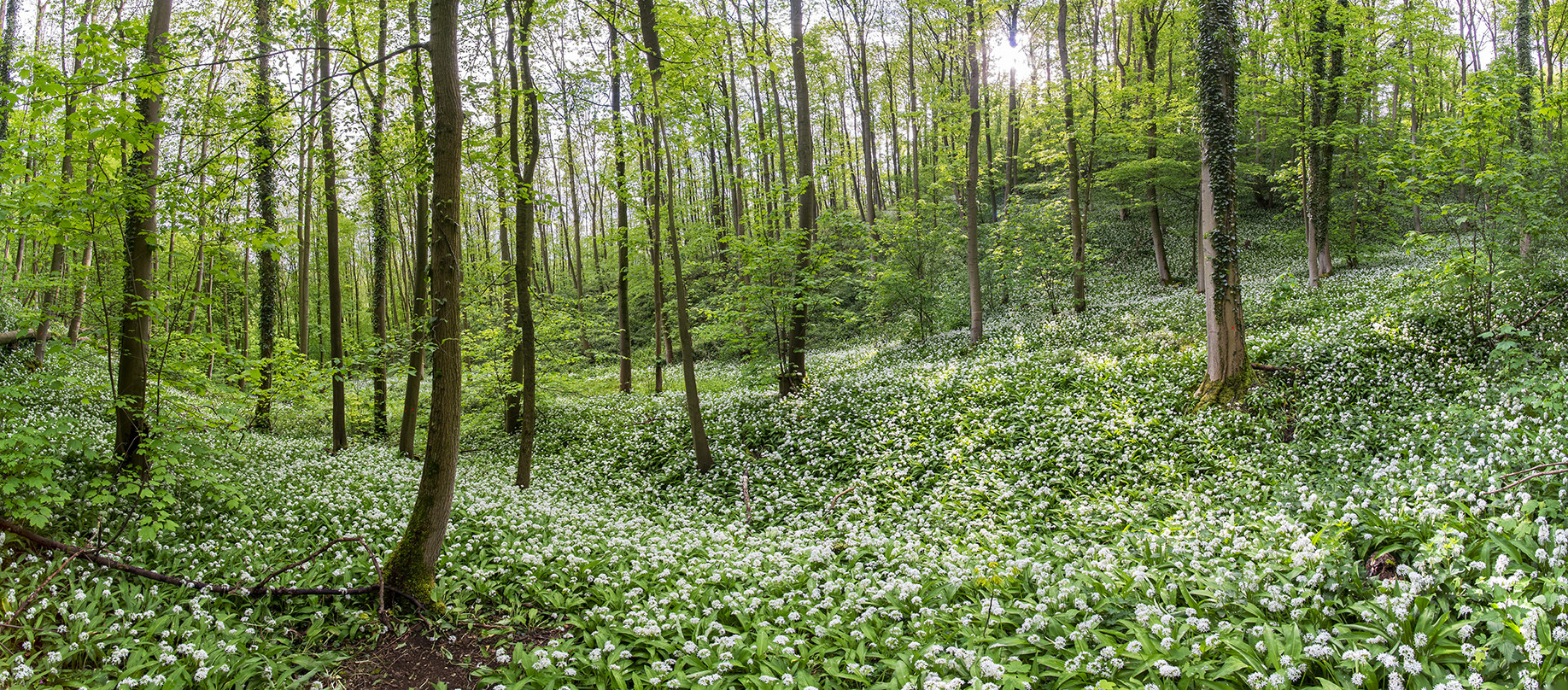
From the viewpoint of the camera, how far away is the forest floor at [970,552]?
12.0 ft

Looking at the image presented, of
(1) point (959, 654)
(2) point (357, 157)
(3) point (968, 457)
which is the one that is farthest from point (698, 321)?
(1) point (959, 654)

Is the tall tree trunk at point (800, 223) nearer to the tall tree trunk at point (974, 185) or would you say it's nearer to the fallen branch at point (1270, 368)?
the tall tree trunk at point (974, 185)

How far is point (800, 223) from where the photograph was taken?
42.6 feet

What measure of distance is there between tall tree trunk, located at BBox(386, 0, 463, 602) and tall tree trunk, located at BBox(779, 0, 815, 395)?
7.59 metres

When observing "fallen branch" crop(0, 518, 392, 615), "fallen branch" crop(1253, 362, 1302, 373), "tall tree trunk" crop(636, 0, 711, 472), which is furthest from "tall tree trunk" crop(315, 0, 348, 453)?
"fallen branch" crop(1253, 362, 1302, 373)

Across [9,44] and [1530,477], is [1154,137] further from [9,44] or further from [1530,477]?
[9,44]

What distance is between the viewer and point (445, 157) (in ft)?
16.5

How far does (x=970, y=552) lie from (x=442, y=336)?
506cm

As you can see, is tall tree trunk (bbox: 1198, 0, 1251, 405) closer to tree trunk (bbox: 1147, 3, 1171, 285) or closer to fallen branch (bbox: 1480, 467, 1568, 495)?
Answer: fallen branch (bbox: 1480, 467, 1568, 495)

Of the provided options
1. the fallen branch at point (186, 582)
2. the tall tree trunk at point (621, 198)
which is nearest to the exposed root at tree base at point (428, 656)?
the fallen branch at point (186, 582)

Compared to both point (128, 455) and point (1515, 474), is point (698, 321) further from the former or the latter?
point (1515, 474)

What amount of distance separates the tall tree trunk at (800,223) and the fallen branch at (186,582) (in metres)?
8.57

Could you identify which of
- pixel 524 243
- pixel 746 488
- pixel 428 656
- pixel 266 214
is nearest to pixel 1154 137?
pixel 746 488

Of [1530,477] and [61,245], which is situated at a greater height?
[61,245]
